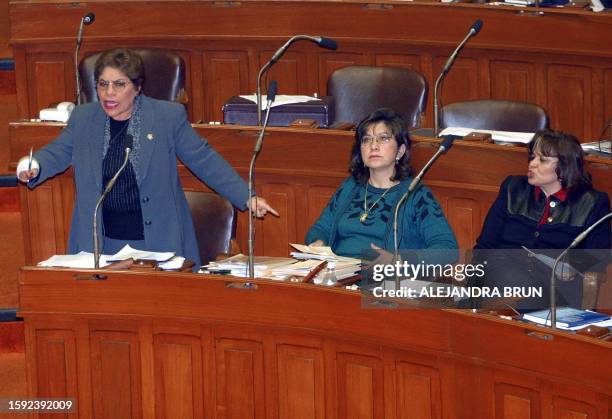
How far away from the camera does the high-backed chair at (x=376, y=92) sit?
504 centimetres

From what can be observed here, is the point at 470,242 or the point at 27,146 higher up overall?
the point at 27,146

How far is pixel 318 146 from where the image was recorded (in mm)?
4652

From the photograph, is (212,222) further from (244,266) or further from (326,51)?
(326,51)

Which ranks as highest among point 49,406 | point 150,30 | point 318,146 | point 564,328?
point 150,30

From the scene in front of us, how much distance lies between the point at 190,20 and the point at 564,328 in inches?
121

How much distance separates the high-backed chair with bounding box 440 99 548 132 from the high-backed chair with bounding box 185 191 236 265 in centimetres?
105

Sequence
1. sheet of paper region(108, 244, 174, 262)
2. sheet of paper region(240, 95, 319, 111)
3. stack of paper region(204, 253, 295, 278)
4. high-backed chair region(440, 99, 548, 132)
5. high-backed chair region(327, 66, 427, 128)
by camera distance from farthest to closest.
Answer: high-backed chair region(327, 66, 427, 128), sheet of paper region(240, 95, 319, 111), high-backed chair region(440, 99, 548, 132), sheet of paper region(108, 244, 174, 262), stack of paper region(204, 253, 295, 278)

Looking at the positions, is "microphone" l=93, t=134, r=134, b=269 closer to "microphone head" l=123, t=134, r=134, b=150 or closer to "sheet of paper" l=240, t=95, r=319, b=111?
"microphone head" l=123, t=134, r=134, b=150

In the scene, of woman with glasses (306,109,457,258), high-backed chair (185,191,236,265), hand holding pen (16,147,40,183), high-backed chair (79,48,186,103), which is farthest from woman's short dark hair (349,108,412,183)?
high-backed chair (79,48,186,103)

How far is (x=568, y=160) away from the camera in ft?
12.7

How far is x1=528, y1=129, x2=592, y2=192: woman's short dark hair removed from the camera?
12.7 ft

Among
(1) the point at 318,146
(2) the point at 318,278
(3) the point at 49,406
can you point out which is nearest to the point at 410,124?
(1) the point at 318,146

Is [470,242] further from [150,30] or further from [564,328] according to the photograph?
[150,30]

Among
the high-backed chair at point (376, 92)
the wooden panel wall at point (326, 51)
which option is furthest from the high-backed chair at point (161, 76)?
the high-backed chair at point (376, 92)
